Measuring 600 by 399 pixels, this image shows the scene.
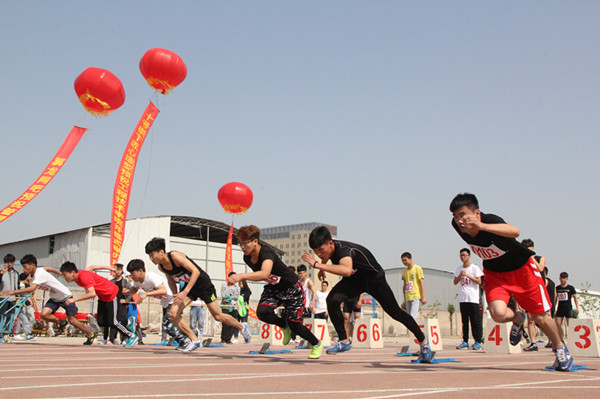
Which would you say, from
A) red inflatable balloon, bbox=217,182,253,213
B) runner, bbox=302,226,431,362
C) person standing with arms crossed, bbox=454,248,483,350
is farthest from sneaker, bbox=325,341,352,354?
red inflatable balloon, bbox=217,182,253,213

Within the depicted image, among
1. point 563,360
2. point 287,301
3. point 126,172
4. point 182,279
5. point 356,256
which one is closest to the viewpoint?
point 563,360

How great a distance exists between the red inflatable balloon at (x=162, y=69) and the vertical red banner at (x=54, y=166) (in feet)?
10.2

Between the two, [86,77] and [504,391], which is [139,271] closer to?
→ [86,77]

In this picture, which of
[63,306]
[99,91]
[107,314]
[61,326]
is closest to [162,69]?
[99,91]

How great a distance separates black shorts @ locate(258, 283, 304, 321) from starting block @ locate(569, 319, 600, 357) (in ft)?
16.4

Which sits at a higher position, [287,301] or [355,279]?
[355,279]

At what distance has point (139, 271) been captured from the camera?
33.9ft

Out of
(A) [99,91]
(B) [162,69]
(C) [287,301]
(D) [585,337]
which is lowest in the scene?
(D) [585,337]

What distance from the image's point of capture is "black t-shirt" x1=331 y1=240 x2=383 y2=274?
6.87m

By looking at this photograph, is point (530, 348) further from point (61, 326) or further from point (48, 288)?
point (61, 326)

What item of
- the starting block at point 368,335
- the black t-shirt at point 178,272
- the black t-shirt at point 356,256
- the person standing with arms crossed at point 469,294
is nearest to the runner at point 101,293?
the black t-shirt at point 178,272

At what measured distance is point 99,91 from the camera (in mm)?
14953

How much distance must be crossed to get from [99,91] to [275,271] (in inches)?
376

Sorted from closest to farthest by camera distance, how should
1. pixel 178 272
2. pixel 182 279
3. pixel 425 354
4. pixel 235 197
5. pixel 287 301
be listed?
pixel 425 354 → pixel 287 301 → pixel 178 272 → pixel 182 279 → pixel 235 197
